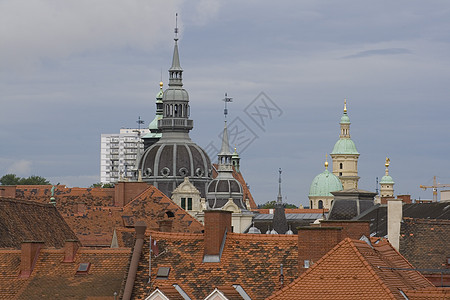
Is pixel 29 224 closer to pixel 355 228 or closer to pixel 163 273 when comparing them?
pixel 163 273

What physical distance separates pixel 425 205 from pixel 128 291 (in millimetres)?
47105

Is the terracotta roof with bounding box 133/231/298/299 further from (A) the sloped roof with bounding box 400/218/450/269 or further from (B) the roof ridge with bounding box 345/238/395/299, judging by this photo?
(A) the sloped roof with bounding box 400/218/450/269

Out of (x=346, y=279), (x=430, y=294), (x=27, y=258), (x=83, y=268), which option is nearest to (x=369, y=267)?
(x=346, y=279)

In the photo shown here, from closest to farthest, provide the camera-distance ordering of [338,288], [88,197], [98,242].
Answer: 1. [338,288]
2. [98,242]
3. [88,197]

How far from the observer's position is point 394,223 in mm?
66438

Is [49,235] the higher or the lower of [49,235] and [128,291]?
the higher

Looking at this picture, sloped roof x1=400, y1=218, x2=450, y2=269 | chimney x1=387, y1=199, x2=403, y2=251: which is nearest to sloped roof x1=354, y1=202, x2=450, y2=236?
chimney x1=387, y1=199, x2=403, y2=251

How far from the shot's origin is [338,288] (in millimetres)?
35688

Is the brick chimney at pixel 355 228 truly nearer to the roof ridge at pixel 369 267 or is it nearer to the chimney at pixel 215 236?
the chimney at pixel 215 236

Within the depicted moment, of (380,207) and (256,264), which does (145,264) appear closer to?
(256,264)

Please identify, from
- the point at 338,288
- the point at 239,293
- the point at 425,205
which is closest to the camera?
the point at 338,288

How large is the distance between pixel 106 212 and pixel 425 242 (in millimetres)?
53013

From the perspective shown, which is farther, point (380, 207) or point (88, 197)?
point (88, 197)

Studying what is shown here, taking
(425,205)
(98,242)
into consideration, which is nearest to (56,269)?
(425,205)
